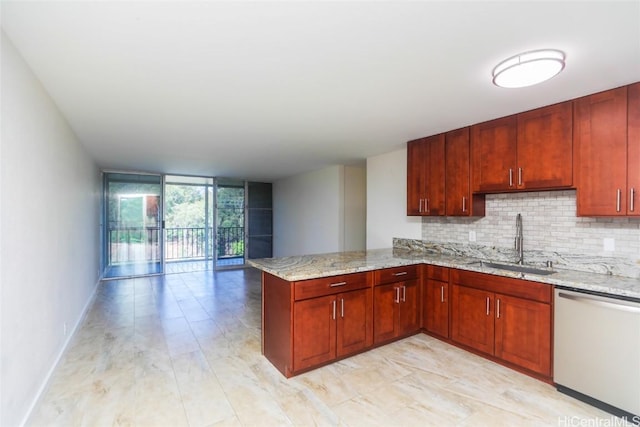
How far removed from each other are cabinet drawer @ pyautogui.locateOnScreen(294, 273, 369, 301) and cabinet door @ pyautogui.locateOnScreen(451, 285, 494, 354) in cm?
99

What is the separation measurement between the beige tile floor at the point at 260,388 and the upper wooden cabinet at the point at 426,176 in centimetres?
153

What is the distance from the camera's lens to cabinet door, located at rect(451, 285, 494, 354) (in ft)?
9.23

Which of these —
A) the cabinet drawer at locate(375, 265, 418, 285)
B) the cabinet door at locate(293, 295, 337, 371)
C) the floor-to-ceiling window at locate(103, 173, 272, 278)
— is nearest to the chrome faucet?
the cabinet drawer at locate(375, 265, 418, 285)

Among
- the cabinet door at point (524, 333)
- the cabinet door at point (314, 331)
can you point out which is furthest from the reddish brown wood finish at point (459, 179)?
the cabinet door at point (314, 331)

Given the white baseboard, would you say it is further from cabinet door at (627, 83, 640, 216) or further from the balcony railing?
cabinet door at (627, 83, 640, 216)

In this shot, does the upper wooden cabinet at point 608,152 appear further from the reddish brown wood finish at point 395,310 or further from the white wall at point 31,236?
the white wall at point 31,236

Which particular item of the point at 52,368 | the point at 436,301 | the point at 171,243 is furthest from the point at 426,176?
the point at 171,243

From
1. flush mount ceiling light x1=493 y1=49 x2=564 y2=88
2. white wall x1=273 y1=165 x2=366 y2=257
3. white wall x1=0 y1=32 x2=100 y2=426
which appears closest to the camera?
white wall x1=0 y1=32 x2=100 y2=426

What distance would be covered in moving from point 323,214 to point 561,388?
4.51 m

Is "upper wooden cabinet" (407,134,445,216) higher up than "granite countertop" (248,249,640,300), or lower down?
higher up

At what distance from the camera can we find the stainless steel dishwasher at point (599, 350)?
1.99 m

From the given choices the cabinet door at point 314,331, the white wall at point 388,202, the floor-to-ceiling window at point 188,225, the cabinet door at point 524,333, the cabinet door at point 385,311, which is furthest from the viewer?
the floor-to-ceiling window at point 188,225

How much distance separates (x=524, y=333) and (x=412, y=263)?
1.13 metres

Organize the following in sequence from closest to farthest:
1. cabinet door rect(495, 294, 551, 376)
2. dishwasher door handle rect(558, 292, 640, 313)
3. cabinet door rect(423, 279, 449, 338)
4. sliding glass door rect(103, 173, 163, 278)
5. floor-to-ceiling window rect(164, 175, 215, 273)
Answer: dishwasher door handle rect(558, 292, 640, 313)
cabinet door rect(495, 294, 551, 376)
cabinet door rect(423, 279, 449, 338)
sliding glass door rect(103, 173, 163, 278)
floor-to-ceiling window rect(164, 175, 215, 273)
